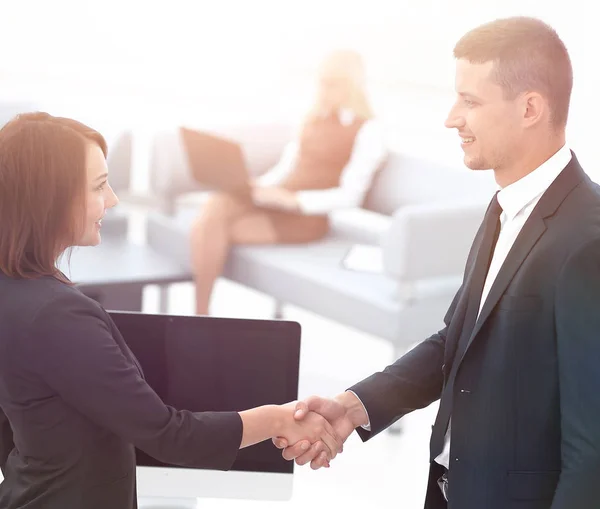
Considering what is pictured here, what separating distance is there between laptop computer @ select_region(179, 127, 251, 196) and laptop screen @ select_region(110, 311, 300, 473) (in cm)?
274

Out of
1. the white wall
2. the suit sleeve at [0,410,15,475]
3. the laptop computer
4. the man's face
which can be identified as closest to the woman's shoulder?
the suit sleeve at [0,410,15,475]

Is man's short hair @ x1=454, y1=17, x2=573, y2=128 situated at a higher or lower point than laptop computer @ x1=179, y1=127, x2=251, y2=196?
higher

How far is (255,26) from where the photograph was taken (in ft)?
22.4

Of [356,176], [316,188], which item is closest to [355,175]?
[356,176]

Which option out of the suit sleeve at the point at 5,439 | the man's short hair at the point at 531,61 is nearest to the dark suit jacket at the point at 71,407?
the suit sleeve at the point at 5,439

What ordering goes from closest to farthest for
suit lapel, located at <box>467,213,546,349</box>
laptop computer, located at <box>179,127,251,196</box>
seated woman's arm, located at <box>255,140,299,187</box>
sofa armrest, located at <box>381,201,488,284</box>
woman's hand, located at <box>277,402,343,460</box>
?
suit lapel, located at <box>467,213,546,349</box> → woman's hand, located at <box>277,402,343,460</box> → sofa armrest, located at <box>381,201,488,284</box> → laptop computer, located at <box>179,127,251,196</box> → seated woman's arm, located at <box>255,140,299,187</box>

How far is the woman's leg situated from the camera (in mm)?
5082

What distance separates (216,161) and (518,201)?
10.9ft

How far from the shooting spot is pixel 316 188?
5277 millimetres

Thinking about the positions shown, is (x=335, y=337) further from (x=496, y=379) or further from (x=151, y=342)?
(x=496, y=379)

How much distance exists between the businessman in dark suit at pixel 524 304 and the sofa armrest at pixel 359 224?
3.16 meters

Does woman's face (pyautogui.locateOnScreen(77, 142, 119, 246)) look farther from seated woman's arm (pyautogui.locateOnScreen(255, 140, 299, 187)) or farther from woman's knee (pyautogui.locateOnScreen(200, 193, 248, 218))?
→ seated woman's arm (pyautogui.locateOnScreen(255, 140, 299, 187))

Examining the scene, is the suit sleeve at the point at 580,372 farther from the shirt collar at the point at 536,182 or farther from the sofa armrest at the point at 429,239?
the sofa armrest at the point at 429,239

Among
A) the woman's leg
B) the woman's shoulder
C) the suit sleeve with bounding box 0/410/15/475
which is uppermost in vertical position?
the woman's shoulder
